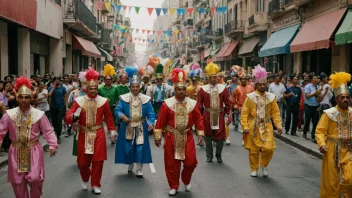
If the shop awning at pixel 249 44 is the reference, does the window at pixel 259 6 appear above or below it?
above

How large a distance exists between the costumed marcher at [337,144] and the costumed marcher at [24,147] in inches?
139

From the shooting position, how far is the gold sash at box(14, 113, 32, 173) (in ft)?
19.8

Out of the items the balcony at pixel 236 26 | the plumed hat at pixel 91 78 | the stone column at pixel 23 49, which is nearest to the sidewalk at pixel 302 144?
the plumed hat at pixel 91 78

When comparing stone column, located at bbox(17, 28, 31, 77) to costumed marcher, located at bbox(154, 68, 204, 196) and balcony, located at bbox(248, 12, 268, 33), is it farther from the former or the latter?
balcony, located at bbox(248, 12, 268, 33)

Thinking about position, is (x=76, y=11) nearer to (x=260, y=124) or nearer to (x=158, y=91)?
(x=158, y=91)

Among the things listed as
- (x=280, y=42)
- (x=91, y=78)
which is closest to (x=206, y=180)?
(x=91, y=78)

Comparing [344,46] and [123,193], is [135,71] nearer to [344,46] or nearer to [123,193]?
[123,193]

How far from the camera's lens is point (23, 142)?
6.08 meters

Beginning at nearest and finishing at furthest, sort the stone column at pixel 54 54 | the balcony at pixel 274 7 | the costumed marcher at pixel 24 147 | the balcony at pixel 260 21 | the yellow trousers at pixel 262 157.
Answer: the costumed marcher at pixel 24 147 < the yellow trousers at pixel 262 157 < the stone column at pixel 54 54 < the balcony at pixel 274 7 < the balcony at pixel 260 21

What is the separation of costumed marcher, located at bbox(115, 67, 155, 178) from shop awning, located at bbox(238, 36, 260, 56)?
24.1 metres

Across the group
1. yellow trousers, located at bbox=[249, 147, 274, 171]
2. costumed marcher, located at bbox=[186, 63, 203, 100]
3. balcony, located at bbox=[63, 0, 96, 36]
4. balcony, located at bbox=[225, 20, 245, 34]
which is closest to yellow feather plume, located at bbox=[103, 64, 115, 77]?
yellow trousers, located at bbox=[249, 147, 274, 171]

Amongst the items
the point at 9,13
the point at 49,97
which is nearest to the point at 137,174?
the point at 49,97

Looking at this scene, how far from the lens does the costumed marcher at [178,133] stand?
741 centimetres

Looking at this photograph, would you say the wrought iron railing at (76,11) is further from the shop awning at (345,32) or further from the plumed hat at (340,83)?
the plumed hat at (340,83)
